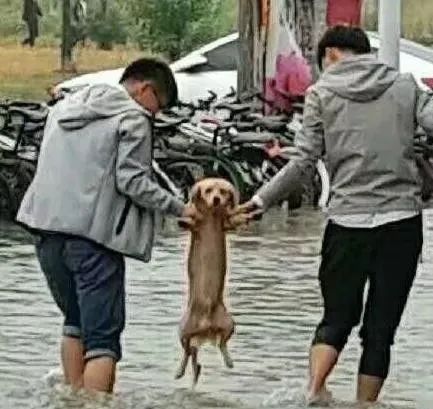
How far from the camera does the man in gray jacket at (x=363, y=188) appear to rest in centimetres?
938

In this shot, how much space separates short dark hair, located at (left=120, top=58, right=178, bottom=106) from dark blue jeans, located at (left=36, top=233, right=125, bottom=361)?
2.49 feet

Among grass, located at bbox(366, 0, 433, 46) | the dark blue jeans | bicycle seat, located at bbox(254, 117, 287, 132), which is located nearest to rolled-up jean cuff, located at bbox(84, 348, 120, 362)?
the dark blue jeans

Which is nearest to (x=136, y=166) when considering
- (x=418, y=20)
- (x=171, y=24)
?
(x=171, y=24)

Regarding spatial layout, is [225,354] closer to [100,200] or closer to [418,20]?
[100,200]

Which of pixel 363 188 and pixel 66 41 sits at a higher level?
pixel 363 188

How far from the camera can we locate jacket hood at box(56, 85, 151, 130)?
918cm

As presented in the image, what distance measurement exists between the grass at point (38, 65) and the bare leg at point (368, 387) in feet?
83.4

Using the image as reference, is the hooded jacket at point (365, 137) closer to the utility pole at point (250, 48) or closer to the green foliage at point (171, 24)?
the utility pole at point (250, 48)

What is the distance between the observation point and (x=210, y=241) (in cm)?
984

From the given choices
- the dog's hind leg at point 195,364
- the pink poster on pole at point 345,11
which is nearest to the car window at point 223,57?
the pink poster on pole at point 345,11

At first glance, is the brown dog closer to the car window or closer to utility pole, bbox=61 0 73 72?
the car window

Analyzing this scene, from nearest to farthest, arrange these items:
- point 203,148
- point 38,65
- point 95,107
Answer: point 95,107 < point 203,148 < point 38,65

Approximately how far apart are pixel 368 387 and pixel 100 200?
1.56 metres

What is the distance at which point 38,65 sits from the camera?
126ft
